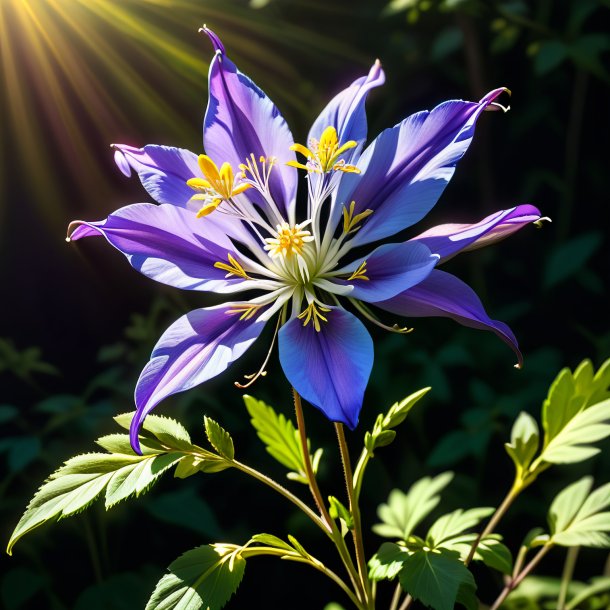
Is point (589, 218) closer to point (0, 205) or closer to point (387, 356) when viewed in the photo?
point (387, 356)

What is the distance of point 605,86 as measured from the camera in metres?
2.31

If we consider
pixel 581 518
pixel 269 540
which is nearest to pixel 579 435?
pixel 581 518

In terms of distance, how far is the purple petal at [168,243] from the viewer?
841mm

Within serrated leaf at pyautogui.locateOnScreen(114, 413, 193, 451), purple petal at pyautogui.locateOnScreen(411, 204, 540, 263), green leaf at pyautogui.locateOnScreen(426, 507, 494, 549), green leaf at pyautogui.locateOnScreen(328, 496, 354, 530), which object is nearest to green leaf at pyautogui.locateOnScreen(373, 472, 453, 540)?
green leaf at pyautogui.locateOnScreen(426, 507, 494, 549)

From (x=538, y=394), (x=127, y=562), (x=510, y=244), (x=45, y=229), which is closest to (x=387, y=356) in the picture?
(x=538, y=394)

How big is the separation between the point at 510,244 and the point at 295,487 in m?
0.91

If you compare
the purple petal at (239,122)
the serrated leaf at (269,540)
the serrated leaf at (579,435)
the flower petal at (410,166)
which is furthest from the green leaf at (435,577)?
the purple petal at (239,122)

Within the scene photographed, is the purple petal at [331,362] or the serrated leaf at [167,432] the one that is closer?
the purple petal at [331,362]

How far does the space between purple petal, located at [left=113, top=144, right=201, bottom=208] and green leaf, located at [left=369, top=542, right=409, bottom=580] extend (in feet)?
1.49

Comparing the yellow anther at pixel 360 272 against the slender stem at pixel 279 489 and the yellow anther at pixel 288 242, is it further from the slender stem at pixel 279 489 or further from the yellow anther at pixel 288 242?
the slender stem at pixel 279 489

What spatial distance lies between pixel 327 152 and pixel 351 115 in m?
0.06

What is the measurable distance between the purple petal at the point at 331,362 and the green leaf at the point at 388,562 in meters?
0.25

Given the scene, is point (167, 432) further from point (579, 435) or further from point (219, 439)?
point (579, 435)

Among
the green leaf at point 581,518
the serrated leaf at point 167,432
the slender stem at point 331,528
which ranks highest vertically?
the serrated leaf at point 167,432
